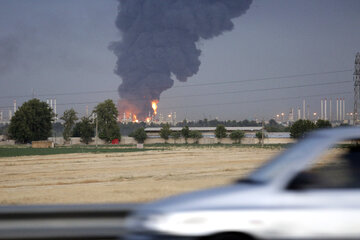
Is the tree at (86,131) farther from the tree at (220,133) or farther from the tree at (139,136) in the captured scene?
the tree at (220,133)

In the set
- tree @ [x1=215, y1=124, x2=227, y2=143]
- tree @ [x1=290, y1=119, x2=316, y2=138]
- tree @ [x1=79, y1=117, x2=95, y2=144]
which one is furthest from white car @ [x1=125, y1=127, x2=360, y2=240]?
tree @ [x1=215, y1=124, x2=227, y2=143]

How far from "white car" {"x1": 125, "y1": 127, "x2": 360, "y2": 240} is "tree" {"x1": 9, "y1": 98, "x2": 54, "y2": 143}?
127282 mm

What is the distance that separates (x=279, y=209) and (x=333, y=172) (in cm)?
84

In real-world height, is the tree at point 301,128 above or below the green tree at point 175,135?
above

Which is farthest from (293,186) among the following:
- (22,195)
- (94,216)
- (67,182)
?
(67,182)

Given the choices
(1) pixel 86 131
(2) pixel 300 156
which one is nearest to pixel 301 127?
(1) pixel 86 131

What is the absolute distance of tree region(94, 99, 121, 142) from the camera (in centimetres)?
13138

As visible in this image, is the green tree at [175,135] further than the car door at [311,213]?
Yes

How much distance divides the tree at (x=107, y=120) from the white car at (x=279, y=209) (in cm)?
12703

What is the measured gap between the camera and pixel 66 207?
732 cm

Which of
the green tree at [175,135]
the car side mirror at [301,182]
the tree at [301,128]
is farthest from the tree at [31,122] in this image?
the car side mirror at [301,182]

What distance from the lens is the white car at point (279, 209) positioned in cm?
453

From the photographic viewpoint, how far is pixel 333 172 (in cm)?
502

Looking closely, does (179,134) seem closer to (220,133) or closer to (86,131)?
(220,133)
